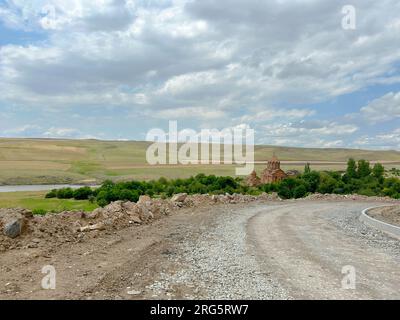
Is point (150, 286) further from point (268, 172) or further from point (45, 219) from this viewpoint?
point (268, 172)

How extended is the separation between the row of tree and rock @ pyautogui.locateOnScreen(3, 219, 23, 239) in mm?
41195

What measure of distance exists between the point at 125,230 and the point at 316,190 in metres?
50.9

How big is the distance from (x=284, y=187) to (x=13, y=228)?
170 feet

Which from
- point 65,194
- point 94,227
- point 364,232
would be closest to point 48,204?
point 65,194

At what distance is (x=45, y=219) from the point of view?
48.0 ft

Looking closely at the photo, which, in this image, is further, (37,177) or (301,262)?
(37,177)

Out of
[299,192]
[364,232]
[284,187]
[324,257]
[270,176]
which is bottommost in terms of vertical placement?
[299,192]

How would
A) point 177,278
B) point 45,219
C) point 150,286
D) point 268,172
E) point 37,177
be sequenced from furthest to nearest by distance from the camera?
point 37,177
point 268,172
point 45,219
point 177,278
point 150,286

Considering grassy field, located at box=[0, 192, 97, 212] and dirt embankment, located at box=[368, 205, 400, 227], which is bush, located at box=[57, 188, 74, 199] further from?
dirt embankment, located at box=[368, 205, 400, 227]

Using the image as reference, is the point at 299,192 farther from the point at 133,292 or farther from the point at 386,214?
the point at 133,292

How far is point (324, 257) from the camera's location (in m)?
11.9

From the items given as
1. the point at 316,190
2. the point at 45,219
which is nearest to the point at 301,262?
the point at 45,219
